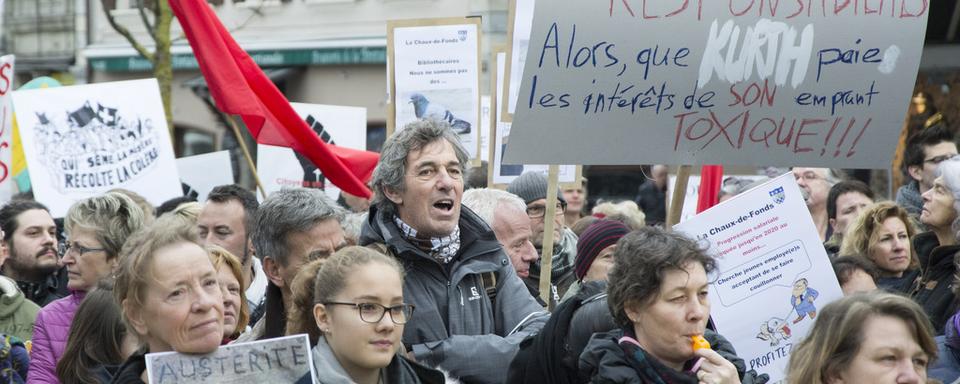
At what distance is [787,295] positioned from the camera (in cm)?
546

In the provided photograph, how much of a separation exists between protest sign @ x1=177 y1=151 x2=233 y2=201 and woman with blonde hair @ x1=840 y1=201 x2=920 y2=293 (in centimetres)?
493

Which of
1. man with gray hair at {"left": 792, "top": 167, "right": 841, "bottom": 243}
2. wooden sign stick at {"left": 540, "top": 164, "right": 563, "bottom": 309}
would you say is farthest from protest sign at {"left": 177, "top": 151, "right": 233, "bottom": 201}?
wooden sign stick at {"left": 540, "top": 164, "right": 563, "bottom": 309}

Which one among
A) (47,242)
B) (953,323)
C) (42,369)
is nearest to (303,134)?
(47,242)

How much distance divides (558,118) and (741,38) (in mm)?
801

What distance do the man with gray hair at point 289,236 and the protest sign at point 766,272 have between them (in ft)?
4.34

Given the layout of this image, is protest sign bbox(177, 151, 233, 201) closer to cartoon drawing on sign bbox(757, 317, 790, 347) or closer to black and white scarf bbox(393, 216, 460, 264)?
black and white scarf bbox(393, 216, 460, 264)

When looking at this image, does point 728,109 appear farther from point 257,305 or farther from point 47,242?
point 47,242

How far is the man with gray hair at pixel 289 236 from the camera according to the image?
517cm

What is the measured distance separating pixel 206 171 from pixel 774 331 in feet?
19.9

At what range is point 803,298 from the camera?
5480 mm

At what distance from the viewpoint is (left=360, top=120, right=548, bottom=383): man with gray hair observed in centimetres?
471

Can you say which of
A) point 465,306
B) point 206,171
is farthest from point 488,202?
point 206,171

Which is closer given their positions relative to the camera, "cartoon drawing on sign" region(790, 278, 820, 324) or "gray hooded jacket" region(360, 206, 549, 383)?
"gray hooded jacket" region(360, 206, 549, 383)

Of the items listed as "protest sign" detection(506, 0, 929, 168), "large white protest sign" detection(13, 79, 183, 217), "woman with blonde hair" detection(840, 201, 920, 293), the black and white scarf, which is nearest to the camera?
the black and white scarf
